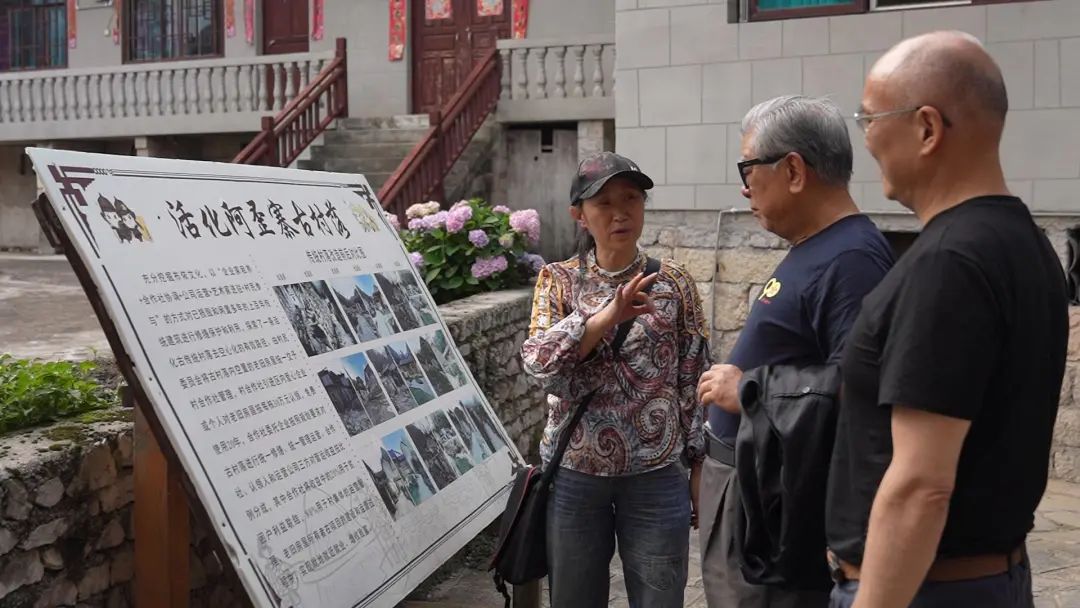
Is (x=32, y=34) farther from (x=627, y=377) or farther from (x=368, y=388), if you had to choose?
(x=627, y=377)

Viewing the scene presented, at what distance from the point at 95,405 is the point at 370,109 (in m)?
11.5

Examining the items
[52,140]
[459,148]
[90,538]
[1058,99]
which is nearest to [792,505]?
[90,538]

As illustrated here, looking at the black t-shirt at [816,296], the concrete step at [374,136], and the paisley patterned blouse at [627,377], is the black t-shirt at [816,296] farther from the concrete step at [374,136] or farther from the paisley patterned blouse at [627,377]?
the concrete step at [374,136]

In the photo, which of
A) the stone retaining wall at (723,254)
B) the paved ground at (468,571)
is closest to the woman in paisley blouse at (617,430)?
the paved ground at (468,571)

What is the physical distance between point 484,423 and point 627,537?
38.1 inches

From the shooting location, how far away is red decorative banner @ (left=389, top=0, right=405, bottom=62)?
1407cm

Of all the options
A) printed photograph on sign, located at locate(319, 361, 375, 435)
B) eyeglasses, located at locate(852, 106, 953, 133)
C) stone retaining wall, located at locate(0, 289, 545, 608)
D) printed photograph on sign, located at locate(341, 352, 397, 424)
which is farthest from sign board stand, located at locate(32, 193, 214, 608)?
eyeglasses, located at locate(852, 106, 953, 133)

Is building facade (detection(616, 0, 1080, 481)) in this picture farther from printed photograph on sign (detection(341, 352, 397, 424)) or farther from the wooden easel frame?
the wooden easel frame

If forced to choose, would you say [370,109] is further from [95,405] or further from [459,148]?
[95,405]

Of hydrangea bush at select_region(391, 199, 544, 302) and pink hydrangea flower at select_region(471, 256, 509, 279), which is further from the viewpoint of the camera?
hydrangea bush at select_region(391, 199, 544, 302)

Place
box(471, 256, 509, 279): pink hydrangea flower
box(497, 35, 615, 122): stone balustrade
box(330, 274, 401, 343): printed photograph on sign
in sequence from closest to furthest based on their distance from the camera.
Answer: box(330, 274, 401, 343): printed photograph on sign < box(471, 256, 509, 279): pink hydrangea flower < box(497, 35, 615, 122): stone balustrade

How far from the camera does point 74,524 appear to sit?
8.95ft

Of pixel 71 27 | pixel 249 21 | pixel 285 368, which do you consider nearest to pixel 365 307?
pixel 285 368

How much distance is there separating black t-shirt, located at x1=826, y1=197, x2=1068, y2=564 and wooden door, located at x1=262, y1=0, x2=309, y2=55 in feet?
47.6
